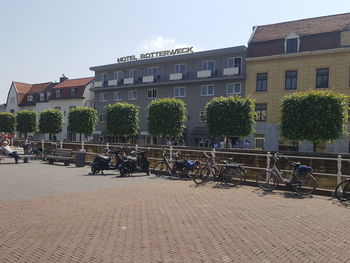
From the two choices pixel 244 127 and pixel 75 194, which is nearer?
pixel 75 194

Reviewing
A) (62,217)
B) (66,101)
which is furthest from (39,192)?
(66,101)

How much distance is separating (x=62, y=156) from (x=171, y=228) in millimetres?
14774

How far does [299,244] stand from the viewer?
219 inches

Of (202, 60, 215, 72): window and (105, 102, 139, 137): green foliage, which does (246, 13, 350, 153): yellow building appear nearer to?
(202, 60, 215, 72): window

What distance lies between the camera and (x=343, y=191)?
10.2 meters

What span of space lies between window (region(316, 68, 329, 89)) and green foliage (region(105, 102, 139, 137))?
17.0m

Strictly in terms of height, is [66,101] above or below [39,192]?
above

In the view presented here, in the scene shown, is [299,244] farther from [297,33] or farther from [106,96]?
[106,96]

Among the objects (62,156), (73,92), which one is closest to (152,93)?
→ (73,92)

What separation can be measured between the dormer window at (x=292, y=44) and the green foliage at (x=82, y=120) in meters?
21.3

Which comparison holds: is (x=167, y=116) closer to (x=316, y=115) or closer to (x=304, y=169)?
(x=316, y=115)

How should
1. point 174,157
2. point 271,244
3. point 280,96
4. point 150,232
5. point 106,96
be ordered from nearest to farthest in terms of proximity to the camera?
point 271,244, point 150,232, point 174,157, point 280,96, point 106,96

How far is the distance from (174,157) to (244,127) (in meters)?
10.3

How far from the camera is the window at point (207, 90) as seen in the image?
3922 cm
